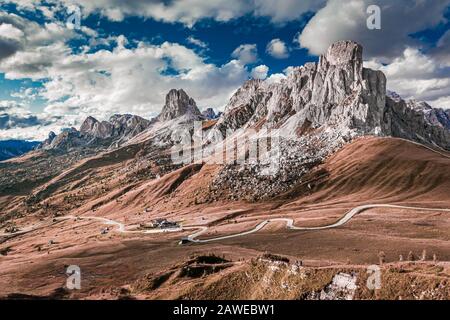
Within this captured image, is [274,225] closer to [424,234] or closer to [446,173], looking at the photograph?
[424,234]

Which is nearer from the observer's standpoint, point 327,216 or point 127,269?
point 127,269

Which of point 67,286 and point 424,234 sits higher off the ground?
point 424,234

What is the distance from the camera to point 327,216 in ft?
378

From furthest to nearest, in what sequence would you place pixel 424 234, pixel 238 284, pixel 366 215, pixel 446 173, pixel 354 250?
1. pixel 446 173
2. pixel 366 215
3. pixel 424 234
4. pixel 354 250
5. pixel 238 284

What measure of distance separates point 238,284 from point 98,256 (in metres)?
54.7

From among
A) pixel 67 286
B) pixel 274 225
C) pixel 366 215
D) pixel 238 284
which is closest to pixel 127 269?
pixel 67 286

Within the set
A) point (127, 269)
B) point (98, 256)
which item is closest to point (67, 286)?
point (127, 269)

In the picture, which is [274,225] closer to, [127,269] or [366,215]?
[366,215]

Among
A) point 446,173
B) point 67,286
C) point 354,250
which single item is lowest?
point 67,286
